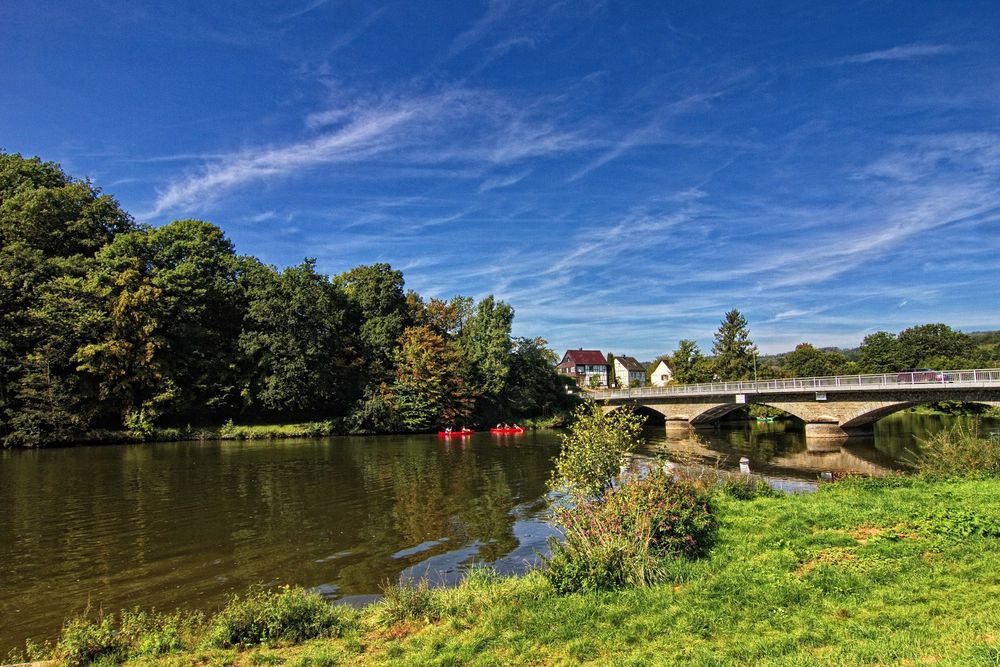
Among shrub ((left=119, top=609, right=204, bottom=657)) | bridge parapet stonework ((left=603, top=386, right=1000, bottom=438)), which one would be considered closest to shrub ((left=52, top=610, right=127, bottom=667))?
shrub ((left=119, top=609, right=204, bottom=657))

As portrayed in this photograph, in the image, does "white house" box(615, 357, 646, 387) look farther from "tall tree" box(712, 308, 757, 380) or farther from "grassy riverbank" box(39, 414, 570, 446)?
"grassy riverbank" box(39, 414, 570, 446)

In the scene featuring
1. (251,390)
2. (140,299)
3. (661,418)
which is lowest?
(661,418)

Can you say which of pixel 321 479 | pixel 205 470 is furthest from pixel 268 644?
pixel 205 470

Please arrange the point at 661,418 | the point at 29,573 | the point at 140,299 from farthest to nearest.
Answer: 1. the point at 661,418
2. the point at 140,299
3. the point at 29,573

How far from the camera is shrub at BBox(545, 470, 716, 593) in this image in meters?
9.48

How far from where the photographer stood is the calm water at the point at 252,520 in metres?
13.5

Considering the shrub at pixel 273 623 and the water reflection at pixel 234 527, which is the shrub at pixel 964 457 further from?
the shrub at pixel 273 623

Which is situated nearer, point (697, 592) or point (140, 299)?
point (697, 592)

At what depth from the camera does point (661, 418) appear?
76688 mm

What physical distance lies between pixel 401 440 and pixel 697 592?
45590 mm

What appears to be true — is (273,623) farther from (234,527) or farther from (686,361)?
(686,361)

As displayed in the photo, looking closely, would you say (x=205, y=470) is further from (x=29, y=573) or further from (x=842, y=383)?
(x=842, y=383)

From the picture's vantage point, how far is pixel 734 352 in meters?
82.5

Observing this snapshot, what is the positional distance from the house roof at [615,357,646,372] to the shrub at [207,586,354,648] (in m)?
137
